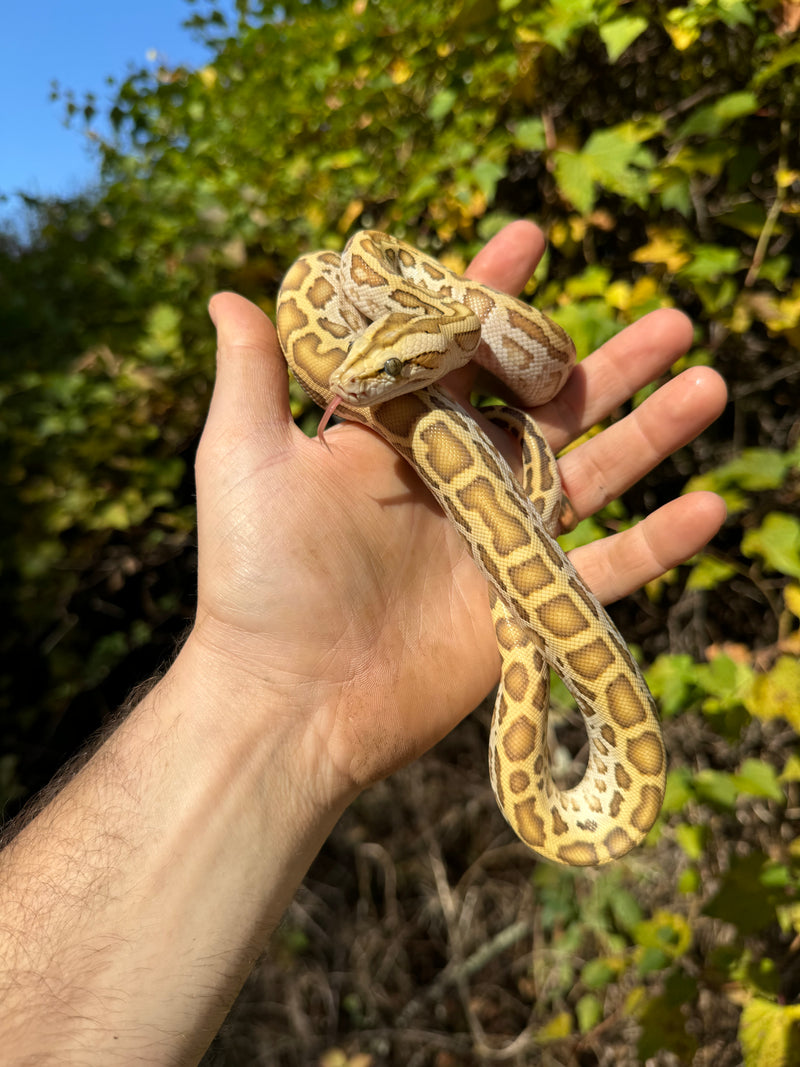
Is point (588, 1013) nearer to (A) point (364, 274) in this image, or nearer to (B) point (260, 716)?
(B) point (260, 716)

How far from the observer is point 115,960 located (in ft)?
9.11

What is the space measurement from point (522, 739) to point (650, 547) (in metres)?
1.28

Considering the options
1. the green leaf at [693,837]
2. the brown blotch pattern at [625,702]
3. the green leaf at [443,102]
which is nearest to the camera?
the brown blotch pattern at [625,702]

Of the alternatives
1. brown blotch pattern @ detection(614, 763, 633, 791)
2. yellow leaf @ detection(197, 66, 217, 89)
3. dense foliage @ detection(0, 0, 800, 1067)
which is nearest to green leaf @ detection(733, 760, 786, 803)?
dense foliage @ detection(0, 0, 800, 1067)

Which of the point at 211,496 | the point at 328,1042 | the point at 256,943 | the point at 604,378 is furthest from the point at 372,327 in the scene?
the point at 328,1042

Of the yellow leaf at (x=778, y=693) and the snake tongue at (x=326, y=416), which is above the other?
the snake tongue at (x=326, y=416)

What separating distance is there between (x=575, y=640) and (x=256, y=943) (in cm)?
205

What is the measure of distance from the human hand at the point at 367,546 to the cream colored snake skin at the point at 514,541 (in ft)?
0.87

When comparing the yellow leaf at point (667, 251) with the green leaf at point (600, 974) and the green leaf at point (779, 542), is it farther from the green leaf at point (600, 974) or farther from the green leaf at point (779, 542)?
the green leaf at point (600, 974)

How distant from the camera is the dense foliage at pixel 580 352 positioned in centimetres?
372

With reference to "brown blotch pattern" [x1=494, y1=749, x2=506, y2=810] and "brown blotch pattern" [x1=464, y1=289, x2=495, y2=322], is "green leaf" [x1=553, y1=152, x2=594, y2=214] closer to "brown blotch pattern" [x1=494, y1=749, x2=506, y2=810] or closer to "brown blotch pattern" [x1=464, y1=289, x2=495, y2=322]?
"brown blotch pattern" [x1=464, y1=289, x2=495, y2=322]

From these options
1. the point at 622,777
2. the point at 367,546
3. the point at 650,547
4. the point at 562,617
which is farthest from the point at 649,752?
the point at 367,546

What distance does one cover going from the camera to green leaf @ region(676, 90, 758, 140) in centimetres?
342

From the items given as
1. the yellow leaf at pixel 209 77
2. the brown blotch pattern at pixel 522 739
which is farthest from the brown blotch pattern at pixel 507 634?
the yellow leaf at pixel 209 77
